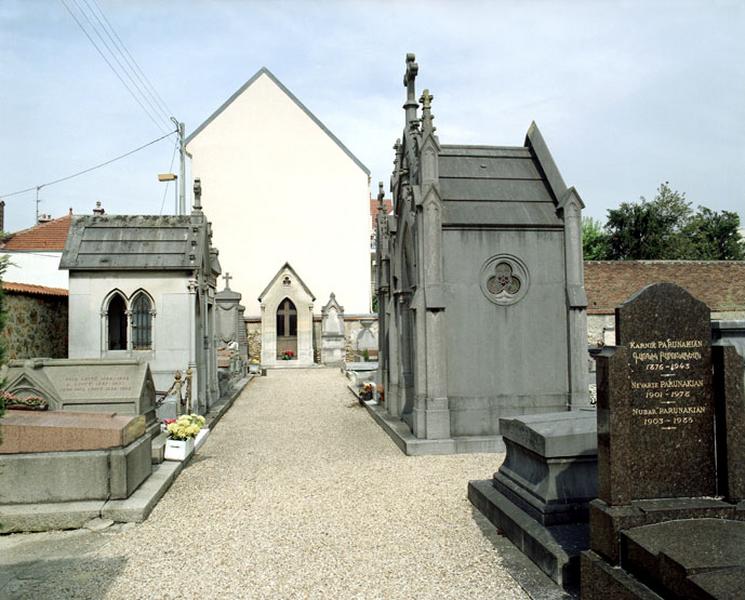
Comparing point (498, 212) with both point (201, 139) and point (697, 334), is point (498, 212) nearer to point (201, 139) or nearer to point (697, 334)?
point (697, 334)

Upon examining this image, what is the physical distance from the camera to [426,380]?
9.94 meters

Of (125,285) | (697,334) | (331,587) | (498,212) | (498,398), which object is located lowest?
(331,587)

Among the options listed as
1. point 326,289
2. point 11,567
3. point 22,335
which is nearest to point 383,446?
point 11,567

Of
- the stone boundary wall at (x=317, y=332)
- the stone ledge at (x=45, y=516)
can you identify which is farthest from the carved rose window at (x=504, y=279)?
the stone boundary wall at (x=317, y=332)

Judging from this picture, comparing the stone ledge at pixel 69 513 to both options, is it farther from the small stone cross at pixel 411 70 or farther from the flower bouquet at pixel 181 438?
the small stone cross at pixel 411 70

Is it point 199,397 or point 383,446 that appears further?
point 199,397

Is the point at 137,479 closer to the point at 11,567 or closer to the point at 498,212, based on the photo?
the point at 11,567

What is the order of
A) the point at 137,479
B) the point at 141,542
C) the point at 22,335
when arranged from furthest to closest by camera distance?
the point at 22,335 < the point at 137,479 < the point at 141,542

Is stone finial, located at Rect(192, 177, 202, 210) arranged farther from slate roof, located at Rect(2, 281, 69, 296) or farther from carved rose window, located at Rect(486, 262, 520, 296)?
carved rose window, located at Rect(486, 262, 520, 296)

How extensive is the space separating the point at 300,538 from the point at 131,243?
9.33m

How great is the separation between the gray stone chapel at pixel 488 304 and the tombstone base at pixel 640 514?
17.6 feet

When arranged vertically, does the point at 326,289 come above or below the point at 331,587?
above

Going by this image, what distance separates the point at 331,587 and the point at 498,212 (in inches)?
284

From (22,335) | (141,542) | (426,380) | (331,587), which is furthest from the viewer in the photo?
(22,335)
